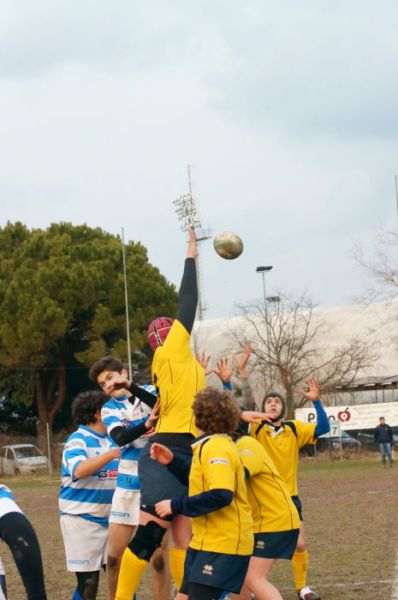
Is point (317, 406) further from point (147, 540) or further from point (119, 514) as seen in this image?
point (147, 540)

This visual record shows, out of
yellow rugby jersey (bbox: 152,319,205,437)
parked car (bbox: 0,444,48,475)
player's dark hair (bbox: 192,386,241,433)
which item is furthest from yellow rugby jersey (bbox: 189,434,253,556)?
parked car (bbox: 0,444,48,475)

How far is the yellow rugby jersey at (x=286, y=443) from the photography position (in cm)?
919

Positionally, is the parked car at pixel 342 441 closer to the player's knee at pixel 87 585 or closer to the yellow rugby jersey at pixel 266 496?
the player's knee at pixel 87 585

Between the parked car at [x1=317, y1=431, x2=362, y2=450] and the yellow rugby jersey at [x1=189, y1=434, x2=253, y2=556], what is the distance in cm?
3591

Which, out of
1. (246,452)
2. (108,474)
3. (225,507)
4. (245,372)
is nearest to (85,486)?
(108,474)

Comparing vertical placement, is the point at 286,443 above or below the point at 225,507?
above

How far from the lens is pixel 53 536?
16.2 m

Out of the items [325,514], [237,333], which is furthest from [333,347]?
[325,514]

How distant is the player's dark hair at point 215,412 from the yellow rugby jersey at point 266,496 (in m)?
0.76

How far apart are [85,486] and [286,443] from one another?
231cm

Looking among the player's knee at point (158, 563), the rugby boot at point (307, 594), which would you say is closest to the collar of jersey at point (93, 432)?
the player's knee at point (158, 563)

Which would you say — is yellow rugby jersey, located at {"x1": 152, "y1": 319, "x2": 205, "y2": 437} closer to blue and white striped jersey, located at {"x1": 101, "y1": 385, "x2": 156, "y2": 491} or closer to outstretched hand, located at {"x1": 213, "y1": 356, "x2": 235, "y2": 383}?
outstretched hand, located at {"x1": 213, "y1": 356, "x2": 235, "y2": 383}

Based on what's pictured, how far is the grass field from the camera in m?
9.76

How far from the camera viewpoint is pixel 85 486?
24.6 feet
